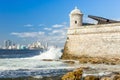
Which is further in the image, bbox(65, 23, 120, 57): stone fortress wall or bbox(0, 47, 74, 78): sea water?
bbox(65, 23, 120, 57): stone fortress wall

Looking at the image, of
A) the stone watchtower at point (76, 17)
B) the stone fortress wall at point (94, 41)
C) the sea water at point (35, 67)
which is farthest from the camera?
the stone watchtower at point (76, 17)

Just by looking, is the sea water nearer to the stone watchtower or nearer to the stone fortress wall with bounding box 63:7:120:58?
the stone fortress wall with bounding box 63:7:120:58

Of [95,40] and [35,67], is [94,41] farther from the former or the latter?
[35,67]

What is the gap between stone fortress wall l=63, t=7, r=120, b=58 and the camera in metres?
35.3

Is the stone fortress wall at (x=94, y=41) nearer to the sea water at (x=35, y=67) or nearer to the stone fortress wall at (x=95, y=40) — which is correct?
the stone fortress wall at (x=95, y=40)

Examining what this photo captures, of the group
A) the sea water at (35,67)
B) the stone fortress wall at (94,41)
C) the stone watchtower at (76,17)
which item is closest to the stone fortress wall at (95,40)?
the stone fortress wall at (94,41)

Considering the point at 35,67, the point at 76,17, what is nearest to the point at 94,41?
the point at 76,17

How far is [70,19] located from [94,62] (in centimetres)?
993

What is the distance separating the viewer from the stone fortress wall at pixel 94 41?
35.3 metres

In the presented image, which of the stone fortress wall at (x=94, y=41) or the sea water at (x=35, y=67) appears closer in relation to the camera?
the sea water at (x=35, y=67)

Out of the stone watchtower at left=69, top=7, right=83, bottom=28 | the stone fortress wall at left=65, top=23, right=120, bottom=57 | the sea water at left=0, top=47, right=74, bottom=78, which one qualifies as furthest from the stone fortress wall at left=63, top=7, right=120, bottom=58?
the sea water at left=0, top=47, right=74, bottom=78

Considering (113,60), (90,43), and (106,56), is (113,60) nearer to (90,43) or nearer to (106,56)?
(106,56)

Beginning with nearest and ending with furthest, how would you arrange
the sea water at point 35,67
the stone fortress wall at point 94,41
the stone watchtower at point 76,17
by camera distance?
the sea water at point 35,67 → the stone fortress wall at point 94,41 → the stone watchtower at point 76,17

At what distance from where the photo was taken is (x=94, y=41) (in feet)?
124
